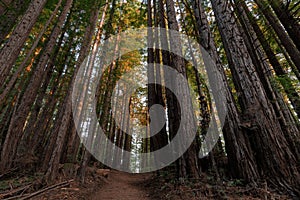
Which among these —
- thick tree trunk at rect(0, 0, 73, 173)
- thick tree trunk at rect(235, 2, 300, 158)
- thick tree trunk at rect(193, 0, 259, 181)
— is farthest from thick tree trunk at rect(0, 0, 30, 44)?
thick tree trunk at rect(235, 2, 300, 158)

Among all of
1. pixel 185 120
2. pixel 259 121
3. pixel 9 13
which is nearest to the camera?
pixel 259 121

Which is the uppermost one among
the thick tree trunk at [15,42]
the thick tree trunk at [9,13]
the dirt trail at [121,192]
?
the thick tree trunk at [9,13]

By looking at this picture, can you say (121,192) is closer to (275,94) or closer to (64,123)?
(64,123)

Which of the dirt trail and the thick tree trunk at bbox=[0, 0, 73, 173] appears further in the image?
the thick tree trunk at bbox=[0, 0, 73, 173]

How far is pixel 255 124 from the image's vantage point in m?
3.34

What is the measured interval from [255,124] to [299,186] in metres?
1.18

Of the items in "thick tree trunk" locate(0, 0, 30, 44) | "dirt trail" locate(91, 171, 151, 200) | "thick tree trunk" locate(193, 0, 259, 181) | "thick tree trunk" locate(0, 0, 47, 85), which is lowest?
"dirt trail" locate(91, 171, 151, 200)

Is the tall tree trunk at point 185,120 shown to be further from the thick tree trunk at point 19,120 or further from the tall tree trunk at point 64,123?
the thick tree trunk at point 19,120

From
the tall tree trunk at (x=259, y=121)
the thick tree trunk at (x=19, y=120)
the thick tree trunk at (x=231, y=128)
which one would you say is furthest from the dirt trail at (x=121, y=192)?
the thick tree trunk at (x=19, y=120)

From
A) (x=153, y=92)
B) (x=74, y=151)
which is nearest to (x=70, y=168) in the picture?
(x=74, y=151)

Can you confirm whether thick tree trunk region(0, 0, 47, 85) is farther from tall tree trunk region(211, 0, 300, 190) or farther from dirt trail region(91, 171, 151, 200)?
tall tree trunk region(211, 0, 300, 190)

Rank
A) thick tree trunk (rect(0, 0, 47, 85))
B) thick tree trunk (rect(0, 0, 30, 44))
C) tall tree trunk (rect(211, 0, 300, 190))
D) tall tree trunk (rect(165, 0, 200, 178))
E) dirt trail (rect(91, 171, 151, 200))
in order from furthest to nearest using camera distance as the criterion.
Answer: thick tree trunk (rect(0, 0, 30, 44)) < dirt trail (rect(91, 171, 151, 200)) < tall tree trunk (rect(165, 0, 200, 178)) < thick tree trunk (rect(0, 0, 47, 85)) < tall tree trunk (rect(211, 0, 300, 190))

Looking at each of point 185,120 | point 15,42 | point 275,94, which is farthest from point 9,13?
point 275,94

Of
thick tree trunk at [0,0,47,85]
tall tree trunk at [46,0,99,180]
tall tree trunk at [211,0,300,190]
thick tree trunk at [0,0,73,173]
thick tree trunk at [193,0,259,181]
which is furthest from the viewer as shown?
thick tree trunk at [0,0,73,173]
